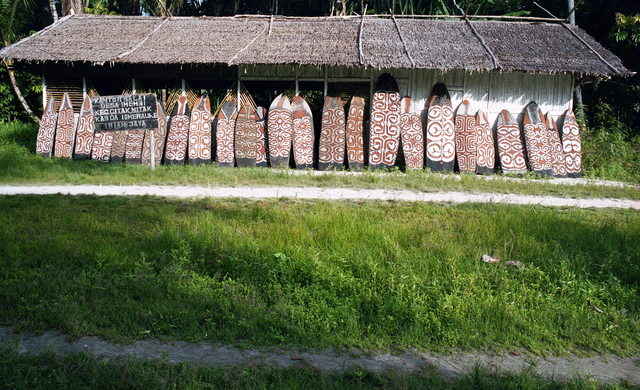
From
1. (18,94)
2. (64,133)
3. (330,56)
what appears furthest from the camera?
(18,94)

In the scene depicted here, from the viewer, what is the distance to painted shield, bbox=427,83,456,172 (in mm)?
10703

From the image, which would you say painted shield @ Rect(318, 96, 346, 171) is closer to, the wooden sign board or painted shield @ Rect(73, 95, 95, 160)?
the wooden sign board

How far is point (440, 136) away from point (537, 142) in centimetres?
230

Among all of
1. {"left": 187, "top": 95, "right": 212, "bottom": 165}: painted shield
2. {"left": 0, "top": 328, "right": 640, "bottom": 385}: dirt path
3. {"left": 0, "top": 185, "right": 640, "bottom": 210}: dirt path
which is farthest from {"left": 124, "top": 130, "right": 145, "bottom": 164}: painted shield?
{"left": 0, "top": 328, "right": 640, "bottom": 385}: dirt path

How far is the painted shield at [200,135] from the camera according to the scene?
35.6 ft

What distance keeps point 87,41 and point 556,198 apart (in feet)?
37.8

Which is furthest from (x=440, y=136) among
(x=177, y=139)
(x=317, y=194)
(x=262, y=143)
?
(x=177, y=139)

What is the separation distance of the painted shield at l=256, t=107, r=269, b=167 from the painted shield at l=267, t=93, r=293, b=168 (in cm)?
24

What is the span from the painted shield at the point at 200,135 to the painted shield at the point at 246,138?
2.34 ft

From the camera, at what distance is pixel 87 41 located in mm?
11719

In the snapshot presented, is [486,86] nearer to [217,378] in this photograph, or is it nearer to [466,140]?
[466,140]

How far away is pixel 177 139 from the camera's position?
10.9 m

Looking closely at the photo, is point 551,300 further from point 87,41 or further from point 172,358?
point 87,41

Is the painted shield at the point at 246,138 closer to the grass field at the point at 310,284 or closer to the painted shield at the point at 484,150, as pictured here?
the grass field at the point at 310,284
